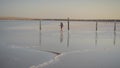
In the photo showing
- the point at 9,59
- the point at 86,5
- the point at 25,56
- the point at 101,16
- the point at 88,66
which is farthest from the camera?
the point at 101,16

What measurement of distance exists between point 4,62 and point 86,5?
2.11m

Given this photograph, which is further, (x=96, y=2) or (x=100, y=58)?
(x=96, y=2)

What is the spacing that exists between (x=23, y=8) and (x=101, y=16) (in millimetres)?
1571

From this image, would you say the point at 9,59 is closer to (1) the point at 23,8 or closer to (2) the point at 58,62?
(2) the point at 58,62

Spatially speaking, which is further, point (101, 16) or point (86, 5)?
point (101, 16)

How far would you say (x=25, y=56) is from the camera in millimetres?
3783

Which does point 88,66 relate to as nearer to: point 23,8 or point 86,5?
point 86,5

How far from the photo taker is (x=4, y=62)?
3.37 meters

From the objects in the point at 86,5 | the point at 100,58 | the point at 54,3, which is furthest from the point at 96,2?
the point at 100,58

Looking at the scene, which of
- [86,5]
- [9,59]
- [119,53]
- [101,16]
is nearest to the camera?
[9,59]

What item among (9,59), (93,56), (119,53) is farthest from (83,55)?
(9,59)

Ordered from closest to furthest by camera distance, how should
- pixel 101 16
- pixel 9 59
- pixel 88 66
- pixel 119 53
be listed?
pixel 88 66 < pixel 9 59 < pixel 119 53 < pixel 101 16

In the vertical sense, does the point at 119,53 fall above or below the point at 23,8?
below

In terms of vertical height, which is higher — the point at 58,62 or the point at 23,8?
the point at 23,8
